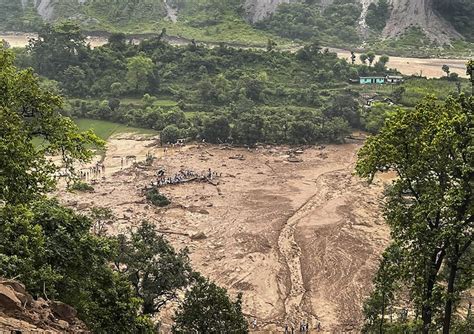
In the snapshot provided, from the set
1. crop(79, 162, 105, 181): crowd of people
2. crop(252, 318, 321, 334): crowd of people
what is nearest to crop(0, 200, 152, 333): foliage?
crop(252, 318, 321, 334): crowd of people

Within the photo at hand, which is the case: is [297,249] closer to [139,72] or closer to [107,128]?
[107,128]

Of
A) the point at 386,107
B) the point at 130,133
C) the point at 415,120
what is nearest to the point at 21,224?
the point at 415,120

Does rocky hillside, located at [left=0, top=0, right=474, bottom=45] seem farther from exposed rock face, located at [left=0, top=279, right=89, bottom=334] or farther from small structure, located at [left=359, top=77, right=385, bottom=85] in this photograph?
exposed rock face, located at [left=0, top=279, right=89, bottom=334]

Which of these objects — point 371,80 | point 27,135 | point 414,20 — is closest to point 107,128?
point 371,80

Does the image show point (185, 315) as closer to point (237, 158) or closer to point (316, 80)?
point (237, 158)

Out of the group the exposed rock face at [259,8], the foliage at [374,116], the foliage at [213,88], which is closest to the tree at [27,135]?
the foliage at [213,88]

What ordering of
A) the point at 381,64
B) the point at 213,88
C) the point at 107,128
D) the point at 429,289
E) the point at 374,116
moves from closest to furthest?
the point at 429,289
the point at 107,128
the point at 374,116
the point at 213,88
the point at 381,64
